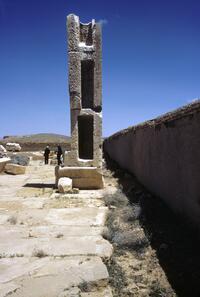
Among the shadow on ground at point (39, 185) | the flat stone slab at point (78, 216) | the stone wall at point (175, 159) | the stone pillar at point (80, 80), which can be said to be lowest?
the flat stone slab at point (78, 216)

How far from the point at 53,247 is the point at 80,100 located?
7.89 m

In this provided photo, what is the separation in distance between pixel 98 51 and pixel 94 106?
1940 millimetres

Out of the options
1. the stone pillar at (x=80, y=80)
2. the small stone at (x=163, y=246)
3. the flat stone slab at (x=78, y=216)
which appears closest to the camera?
the small stone at (x=163, y=246)

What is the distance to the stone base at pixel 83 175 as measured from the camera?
13.3 m

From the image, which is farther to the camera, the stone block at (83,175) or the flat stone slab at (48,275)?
the stone block at (83,175)

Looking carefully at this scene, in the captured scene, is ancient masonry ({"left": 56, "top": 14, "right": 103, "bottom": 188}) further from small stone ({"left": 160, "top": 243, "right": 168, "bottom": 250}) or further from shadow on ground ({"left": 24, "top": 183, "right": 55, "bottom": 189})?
small stone ({"left": 160, "top": 243, "right": 168, "bottom": 250})

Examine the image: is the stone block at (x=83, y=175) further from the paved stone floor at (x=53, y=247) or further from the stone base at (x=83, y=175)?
the paved stone floor at (x=53, y=247)

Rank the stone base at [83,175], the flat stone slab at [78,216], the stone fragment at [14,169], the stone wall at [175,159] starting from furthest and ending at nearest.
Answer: the stone fragment at [14,169]
the stone base at [83,175]
the flat stone slab at [78,216]
the stone wall at [175,159]

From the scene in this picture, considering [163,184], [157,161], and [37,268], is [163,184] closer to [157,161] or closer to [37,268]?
[157,161]

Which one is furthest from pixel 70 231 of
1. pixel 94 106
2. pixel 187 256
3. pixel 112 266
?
pixel 94 106

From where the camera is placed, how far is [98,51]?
13789 millimetres

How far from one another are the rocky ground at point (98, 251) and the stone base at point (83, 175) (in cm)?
307

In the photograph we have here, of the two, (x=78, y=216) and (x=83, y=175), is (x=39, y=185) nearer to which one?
(x=83, y=175)

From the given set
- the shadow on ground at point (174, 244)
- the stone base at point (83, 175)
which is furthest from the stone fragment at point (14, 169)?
the shadow on ground at point (174, 244)
